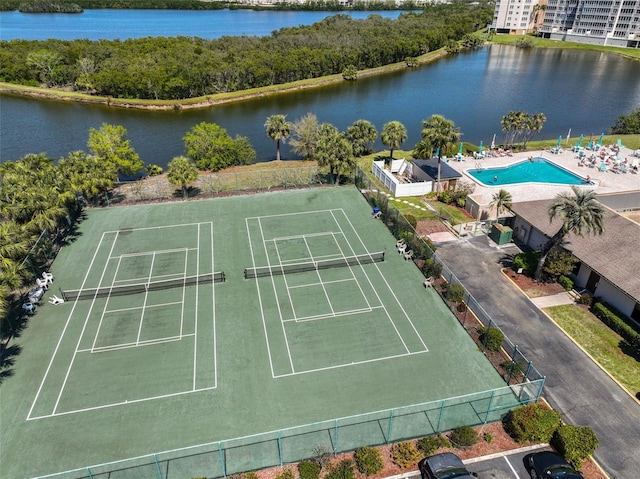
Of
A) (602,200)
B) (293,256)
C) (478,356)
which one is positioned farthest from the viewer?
(602,200)

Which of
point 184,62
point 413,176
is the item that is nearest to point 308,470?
point 413,176

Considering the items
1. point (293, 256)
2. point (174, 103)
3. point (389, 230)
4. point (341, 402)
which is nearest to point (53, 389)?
point (341, 402)

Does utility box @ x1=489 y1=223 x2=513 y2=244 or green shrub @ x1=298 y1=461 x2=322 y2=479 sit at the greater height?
green shrub @ x1=298 y1=461 x2=322 y2=479

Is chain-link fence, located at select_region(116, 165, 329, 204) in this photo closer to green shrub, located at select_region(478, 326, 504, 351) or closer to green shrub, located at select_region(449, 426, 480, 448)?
green shrub, located at select_region(478, 326, 504, 351)

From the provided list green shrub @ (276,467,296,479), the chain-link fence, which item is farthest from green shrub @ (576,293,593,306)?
the chain-link fence

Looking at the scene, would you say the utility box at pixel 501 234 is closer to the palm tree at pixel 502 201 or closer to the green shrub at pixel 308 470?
the palm tree at pixel 502 201

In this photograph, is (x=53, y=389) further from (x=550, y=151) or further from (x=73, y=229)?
(x=550, y=151)

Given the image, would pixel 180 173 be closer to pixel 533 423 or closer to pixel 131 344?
pixel 131 344
